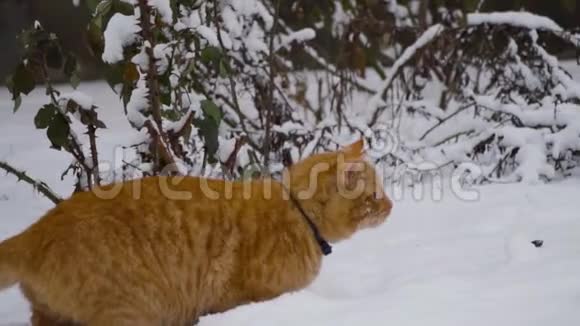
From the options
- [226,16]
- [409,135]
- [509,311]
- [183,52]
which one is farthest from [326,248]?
[409,135]

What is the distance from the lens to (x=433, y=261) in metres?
3.30

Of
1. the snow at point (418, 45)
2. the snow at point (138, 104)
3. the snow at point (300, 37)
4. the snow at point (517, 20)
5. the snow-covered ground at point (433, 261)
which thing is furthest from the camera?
the snow at point (300, 37)

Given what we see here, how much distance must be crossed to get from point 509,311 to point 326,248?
0.80 meters

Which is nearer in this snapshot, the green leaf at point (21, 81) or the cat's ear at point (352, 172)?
the cat's ear at point (352, 172)

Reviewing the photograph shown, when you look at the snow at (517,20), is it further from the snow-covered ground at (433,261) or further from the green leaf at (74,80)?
the green leaf at (74,80)

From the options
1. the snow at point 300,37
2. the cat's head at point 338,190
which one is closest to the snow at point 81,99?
the cat's head at point 338,190

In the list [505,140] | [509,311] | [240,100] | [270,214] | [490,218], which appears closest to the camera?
[509,311]

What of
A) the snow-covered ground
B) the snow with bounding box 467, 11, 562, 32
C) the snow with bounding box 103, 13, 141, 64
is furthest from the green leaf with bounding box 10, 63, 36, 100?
the snow with bounding box 467, 11, 562, 32

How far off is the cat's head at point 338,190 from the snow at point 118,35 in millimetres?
890

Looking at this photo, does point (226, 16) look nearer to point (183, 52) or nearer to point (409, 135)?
point (183, 52)

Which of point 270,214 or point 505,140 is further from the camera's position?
point 505,140

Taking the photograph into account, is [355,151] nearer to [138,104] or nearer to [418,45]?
[138,104]

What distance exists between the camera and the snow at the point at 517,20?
510 centimetres

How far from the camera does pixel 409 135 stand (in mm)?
5555
